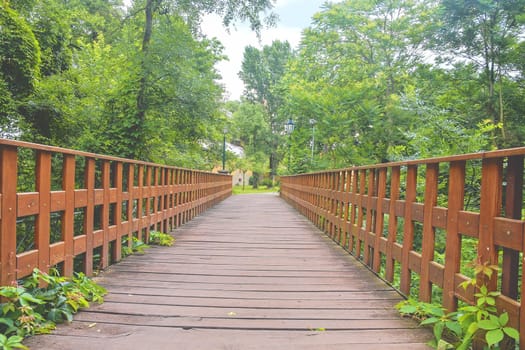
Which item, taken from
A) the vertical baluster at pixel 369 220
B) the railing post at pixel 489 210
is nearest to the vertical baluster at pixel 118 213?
the vertical baluster at pixel 369 220

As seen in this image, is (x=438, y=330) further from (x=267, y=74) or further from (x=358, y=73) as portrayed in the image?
(x=267, y=74)

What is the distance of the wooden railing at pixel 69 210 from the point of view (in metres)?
1.89

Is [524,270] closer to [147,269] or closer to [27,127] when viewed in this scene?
[147,269]

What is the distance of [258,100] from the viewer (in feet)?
135

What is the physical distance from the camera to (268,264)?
137 inches

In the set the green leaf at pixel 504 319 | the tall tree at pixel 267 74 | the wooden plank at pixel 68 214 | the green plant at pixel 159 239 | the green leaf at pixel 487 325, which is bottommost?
Result: the green plant at pixel 159 239

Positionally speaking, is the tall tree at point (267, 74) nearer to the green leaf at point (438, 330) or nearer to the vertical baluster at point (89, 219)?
the vertical baluster at point (89, 219)

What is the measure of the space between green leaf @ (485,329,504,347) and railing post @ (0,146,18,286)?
6.97 feet

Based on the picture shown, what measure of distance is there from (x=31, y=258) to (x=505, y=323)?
2274 millimetres

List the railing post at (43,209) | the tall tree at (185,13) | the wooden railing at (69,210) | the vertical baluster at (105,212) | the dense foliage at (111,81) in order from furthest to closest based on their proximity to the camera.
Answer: the tall tree at (185,13) → the dense foliage at (111,81) → the vertical baluster at (105,212) → the railing post at (43,209) → the wooden railing at (69,210)

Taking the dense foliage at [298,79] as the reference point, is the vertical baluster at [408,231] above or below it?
below

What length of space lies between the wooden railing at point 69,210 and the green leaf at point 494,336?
2.13 meters

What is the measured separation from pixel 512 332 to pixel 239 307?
4.55ft

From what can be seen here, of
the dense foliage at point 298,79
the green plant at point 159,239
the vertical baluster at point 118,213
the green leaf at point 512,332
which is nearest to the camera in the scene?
the green leaf at point 512,332
